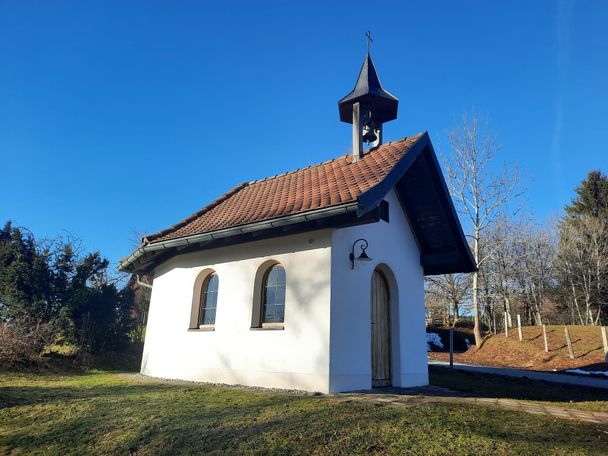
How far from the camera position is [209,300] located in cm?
1008

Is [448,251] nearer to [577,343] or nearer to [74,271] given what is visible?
[74,271]

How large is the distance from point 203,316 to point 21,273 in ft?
26.7

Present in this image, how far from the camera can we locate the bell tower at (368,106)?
1191 centimetres

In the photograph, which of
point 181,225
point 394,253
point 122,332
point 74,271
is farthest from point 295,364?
point 74,271

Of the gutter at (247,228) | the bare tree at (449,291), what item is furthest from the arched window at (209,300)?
the bare tree at (449,291)

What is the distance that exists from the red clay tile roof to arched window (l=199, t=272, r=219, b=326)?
1309mm

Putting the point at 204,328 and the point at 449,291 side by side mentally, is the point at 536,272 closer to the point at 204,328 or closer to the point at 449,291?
the point at 449,291

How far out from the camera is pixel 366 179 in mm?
8047

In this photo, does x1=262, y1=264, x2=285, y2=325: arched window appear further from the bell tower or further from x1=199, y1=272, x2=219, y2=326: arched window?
the bell tower

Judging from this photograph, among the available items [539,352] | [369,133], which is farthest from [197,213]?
[539,352]

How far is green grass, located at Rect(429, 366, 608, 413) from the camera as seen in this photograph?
7.37 m

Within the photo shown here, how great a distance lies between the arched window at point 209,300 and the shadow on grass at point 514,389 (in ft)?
18.5

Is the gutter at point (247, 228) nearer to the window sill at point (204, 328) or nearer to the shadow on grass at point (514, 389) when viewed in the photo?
the window sill at point (204, 328)

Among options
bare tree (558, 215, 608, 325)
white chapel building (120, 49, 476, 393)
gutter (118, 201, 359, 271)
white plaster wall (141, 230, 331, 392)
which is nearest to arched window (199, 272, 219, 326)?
white chapel building (120, 49, 476, 393)
